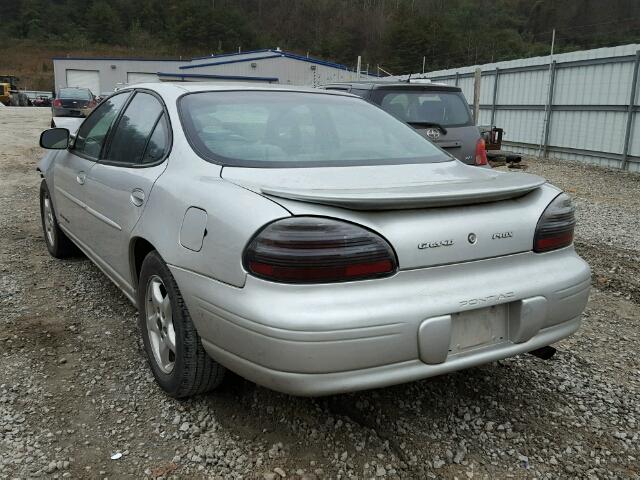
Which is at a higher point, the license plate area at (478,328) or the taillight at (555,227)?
the taillight at (555,227)

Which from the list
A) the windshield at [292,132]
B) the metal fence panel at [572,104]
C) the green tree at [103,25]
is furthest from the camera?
the green tree at [103,25]

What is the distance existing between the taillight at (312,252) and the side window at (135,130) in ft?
4.44

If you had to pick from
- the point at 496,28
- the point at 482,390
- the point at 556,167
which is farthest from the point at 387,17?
the point at 482,390

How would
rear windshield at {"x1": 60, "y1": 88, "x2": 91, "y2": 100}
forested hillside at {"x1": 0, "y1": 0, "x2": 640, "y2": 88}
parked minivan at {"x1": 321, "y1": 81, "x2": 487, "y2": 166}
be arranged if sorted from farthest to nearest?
1. forested hillside at {"x1": 0, "y1": 0, "x2": 640, "y2": 88}
2. rear windshield at {"x1": 60, "y1": 88, "x2": 91, "y2": 100}
3. parked minivan at {"x1": 321, "y1": 81, "x2": 487, "y2": 166}

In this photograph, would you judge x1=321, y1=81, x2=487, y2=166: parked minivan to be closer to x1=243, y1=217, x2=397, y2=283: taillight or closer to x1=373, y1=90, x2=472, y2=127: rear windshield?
x1=373, y1=90, x2=472, y2=127: rear windshield

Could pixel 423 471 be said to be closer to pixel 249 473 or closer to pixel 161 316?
pixel 249 473

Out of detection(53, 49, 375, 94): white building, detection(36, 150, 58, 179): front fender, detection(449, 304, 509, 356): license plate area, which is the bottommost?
detection(449, 304, 509, 356): license plate area

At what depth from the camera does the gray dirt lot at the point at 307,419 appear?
2352mm

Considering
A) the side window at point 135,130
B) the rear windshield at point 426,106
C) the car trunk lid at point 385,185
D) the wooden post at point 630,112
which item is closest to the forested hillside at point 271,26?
the wooden post at point 630,112

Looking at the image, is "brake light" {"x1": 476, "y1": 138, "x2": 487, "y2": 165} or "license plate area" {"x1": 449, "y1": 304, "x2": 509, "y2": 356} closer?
"license plate area" {"x1": 449, "y1": 304, "x2": 509, "y2": 356}

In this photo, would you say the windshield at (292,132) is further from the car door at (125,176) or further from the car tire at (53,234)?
the car tire at (53,234)

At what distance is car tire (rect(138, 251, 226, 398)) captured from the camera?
2541 millimetres

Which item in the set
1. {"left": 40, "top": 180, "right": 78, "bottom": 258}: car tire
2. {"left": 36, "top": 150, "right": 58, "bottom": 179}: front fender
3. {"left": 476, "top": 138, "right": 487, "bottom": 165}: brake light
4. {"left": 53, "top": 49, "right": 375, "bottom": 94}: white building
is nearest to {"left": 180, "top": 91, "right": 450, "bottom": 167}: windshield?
{"left": 36, "top": 150, "right": 58, "bottom": 179}: front fender

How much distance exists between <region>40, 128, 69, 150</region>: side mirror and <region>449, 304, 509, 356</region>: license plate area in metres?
3.32
